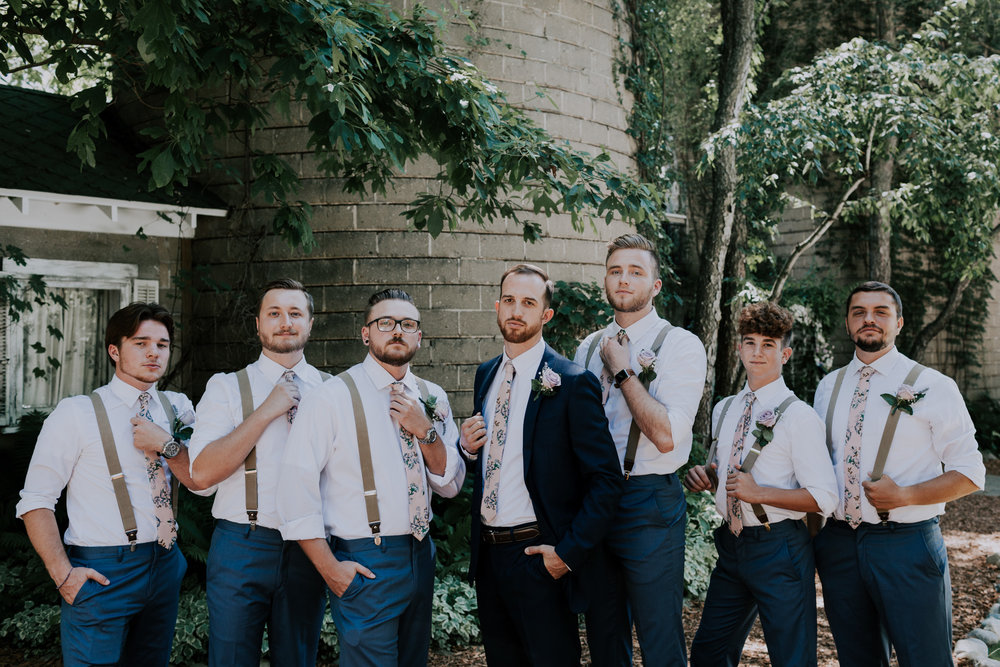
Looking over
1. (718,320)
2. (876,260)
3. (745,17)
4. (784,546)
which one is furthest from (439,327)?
(876,260)

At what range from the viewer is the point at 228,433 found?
3.60 metres

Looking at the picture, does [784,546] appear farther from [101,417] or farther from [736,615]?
[101,417]

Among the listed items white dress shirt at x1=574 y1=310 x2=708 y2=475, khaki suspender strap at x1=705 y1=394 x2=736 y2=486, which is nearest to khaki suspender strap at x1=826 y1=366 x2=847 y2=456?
khaki suspender strap at x1=705 y1=394 x2=736 y2=486

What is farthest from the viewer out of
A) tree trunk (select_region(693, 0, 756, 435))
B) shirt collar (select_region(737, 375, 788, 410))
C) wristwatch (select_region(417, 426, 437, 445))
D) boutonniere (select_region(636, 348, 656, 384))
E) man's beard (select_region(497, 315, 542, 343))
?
tree trunk (select_region(693, 0, 756, 435))

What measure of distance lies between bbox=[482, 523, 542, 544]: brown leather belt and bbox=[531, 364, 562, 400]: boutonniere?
0.57m

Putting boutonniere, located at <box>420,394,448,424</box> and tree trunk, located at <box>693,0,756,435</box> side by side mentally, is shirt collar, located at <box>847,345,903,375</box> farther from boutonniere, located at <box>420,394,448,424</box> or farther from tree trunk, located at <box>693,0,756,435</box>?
tree trunk, located at <box>693,0,756,435</box>

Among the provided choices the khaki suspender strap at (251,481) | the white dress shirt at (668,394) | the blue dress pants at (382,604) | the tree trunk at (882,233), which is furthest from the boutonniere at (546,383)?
the tree trunk at (882,233)

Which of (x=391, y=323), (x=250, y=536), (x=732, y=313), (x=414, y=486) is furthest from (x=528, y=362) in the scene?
(x=732, y=313)

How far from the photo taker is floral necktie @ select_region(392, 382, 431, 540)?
137 inches

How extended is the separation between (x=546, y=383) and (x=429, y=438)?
57cm

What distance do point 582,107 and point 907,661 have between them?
682 cm

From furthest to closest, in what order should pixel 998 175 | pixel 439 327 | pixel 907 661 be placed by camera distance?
pixel 998 175 < pixel 439 327 < pixel 907 661

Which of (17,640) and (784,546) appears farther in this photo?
(17,640)

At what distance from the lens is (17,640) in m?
5.71
